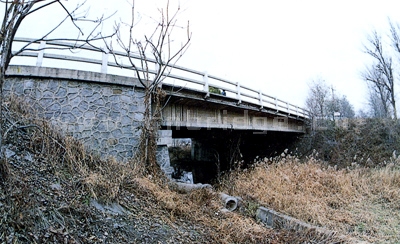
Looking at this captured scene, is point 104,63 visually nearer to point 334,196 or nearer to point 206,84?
point 206,84

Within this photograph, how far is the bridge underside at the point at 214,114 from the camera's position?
7816 mm

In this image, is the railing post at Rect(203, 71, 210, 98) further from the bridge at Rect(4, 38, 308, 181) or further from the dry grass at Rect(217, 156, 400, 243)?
the dry grass at Rect(217, 156, 400, 243)

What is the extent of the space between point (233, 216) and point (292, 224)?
1009mm

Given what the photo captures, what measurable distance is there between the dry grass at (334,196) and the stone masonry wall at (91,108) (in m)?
3.13

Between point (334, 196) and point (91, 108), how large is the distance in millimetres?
6189

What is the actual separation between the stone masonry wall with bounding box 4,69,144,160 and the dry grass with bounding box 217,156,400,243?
313 cm

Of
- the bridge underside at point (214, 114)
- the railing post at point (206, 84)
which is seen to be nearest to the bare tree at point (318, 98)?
the bridge underside at point (214, 114)

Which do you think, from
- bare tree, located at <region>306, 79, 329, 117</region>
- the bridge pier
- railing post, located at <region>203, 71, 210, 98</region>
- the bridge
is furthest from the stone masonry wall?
bare tree, located at <region>306, 79, 329, 117</region>

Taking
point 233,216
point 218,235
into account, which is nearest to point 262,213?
point 233,216

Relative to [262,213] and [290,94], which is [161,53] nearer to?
[262,213]

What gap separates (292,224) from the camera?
4.10 meters

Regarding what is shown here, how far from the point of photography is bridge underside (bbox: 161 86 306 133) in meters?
7.82

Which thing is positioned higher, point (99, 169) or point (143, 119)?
point (143, 119)

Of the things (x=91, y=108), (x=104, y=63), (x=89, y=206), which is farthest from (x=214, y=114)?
(x=89, y=206)
